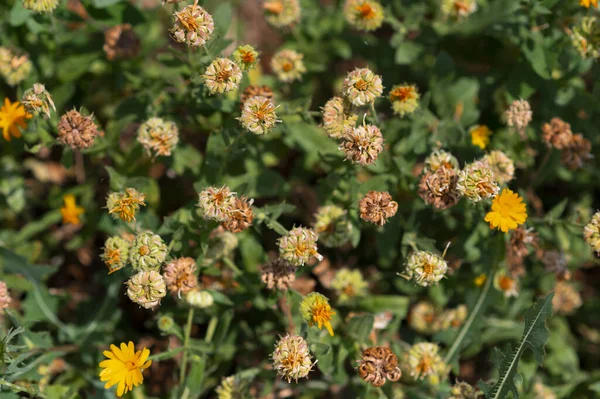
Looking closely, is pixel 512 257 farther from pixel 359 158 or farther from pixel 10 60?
pixel 10 60

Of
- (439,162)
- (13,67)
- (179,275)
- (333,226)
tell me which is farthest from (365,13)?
(13,67)

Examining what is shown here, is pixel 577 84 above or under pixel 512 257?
above

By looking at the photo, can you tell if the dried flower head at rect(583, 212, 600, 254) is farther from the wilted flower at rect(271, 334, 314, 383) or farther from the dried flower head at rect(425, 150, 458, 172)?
the wilted flower at rect(271, 334, 314, 383)

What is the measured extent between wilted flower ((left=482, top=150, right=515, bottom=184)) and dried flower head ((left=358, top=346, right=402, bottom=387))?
1578 millimetres

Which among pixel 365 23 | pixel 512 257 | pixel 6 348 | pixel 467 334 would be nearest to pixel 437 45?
pixel 365 23

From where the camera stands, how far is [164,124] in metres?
4.89

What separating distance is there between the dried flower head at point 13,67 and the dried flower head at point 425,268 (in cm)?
369

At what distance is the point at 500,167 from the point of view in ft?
15.7

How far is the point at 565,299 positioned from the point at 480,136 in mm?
1929

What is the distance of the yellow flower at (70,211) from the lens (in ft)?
18.9

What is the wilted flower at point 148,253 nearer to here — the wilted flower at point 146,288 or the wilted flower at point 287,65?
the wilted flower at point 146,288

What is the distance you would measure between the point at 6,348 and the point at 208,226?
59.6 inches

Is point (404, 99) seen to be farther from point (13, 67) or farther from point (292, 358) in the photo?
point (13, 67)

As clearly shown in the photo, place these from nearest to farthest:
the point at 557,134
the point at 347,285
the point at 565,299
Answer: the point at 557,134 < the point at 347,285 < the point at 565,299
